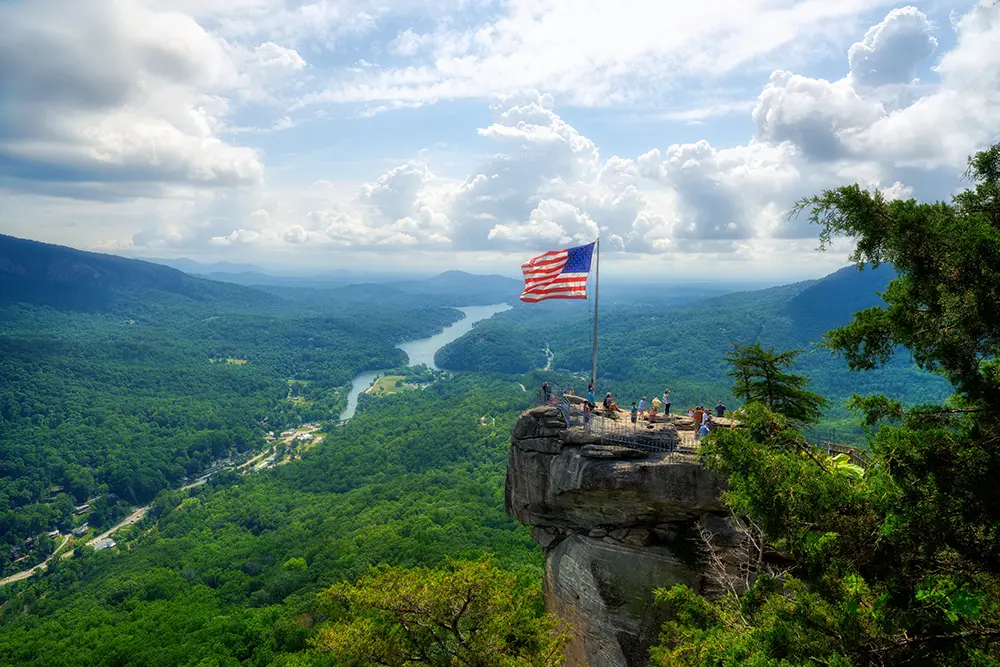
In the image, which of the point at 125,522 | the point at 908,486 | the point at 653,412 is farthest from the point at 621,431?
the point at 125,522

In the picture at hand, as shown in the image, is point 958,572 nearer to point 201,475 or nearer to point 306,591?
point 306,591

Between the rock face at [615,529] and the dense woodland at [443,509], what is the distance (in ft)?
4.78

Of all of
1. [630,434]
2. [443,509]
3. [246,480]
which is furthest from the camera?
[246,480]

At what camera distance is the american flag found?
2300cm

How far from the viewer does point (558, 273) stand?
2384 cm

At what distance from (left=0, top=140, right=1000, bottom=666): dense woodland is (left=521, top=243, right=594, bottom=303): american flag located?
22.7 ft

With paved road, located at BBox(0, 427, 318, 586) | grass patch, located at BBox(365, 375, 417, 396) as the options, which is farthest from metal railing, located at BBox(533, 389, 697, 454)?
grass patch, located at BBox(365, 375, 417, 396)

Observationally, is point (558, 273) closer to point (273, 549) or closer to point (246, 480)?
point (273, 549)

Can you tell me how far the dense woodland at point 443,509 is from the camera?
26.2 feet

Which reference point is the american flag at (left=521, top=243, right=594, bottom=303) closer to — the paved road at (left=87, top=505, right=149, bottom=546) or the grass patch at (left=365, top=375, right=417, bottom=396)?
the paved road at (left=87, top=505, right=149, bottom=546)

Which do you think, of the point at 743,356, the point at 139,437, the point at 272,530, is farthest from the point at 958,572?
the point at 139,437

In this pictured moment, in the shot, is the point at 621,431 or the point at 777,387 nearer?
the point at 777,387

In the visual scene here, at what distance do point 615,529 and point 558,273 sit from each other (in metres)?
10.8

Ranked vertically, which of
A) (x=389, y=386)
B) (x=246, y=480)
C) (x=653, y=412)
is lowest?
(x=246, y=480)
